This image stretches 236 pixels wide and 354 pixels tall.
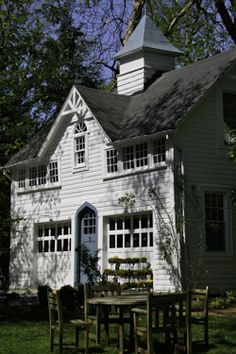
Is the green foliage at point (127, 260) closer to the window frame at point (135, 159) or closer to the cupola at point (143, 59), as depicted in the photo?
the window frame at point (135, 159)

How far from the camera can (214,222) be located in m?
19.6

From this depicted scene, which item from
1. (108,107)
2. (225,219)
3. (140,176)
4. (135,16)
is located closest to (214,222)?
(225,219)

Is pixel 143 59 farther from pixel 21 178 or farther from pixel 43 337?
pixel 43 337

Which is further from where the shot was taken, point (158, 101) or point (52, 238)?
point (52, 238)

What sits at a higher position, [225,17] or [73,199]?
[225,17]

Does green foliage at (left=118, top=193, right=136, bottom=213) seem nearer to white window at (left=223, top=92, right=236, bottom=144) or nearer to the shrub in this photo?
white window at (left=223, top=92, right=236, bottom=144)

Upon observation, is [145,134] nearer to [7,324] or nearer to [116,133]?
[116,133]

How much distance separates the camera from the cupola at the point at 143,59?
25281 millimetres

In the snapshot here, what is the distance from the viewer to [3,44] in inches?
977

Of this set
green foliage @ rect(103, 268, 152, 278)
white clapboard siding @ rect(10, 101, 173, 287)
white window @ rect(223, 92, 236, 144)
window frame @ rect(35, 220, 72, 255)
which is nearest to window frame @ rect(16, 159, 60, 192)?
white clapboard siding @ rect(10, 101, 173, 287)

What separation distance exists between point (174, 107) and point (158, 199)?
3.12 meters

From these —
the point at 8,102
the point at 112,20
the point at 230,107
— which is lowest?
the point at 230,107

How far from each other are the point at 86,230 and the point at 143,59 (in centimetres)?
751

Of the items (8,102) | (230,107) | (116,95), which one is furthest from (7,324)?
(8,102)
